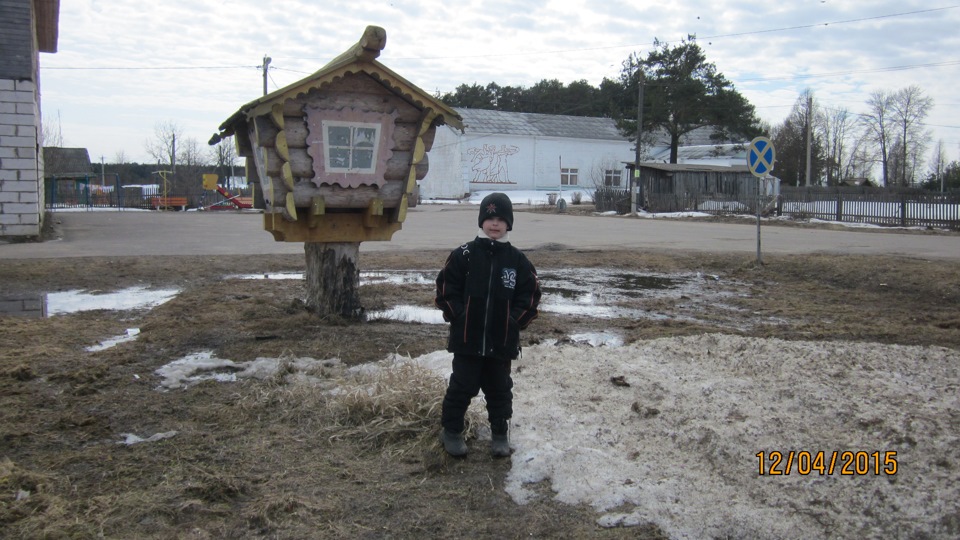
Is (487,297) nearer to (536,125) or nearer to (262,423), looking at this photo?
(262,423)

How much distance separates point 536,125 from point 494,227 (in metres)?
57.3

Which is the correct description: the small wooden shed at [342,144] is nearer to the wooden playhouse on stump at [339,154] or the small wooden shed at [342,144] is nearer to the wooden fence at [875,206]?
the wooden playhouse on stump at [339,154]

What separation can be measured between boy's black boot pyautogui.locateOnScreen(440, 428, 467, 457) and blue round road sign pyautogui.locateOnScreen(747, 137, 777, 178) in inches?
463

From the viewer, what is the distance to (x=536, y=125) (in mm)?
60094

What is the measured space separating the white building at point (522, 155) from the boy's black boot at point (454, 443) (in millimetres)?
50229

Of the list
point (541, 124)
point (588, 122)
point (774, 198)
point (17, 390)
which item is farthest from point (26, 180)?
point (588, 122)

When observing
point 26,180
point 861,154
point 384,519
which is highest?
point 861,154

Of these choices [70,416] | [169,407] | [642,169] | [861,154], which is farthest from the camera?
[861,154]

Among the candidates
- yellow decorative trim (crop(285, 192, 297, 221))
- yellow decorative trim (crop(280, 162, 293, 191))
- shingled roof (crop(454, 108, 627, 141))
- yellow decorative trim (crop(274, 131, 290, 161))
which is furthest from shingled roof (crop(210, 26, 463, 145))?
shingled roof (crop(454, 108, 627, 141))

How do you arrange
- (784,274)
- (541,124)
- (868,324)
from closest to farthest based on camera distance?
(868,324) < (784,274) < (541,124)

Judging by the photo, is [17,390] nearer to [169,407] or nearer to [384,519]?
[169,407]

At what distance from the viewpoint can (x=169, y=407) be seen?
4801 millimetres

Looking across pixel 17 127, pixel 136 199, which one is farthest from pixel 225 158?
pixel 17 127

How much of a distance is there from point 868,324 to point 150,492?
7.15 metres
